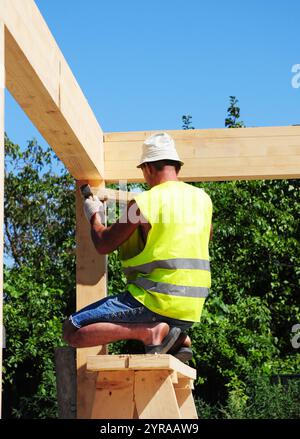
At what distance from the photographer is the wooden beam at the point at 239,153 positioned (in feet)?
16.2

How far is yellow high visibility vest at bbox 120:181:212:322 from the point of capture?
3490mm

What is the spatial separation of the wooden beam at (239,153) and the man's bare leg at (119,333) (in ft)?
5.59

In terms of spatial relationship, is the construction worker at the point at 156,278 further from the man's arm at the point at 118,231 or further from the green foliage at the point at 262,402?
the green foliage at the point at 262,402

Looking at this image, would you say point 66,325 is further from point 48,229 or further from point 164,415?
point 48,229

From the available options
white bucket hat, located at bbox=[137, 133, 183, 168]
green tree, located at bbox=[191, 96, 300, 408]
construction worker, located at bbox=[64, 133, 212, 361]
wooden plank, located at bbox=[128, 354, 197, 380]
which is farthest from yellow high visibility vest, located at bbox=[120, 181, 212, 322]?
green tree, located at bbox=[191, 96, 300, 408]

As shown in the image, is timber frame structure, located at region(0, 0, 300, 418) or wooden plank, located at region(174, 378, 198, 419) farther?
timber frame structure, located at region(0, 0, 300, 418)

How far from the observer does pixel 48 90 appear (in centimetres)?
351

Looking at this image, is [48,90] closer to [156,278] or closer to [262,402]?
[156,278]

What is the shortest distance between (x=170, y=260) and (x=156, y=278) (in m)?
0.10

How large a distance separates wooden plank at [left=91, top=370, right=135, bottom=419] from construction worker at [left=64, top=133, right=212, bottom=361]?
166 millimetres

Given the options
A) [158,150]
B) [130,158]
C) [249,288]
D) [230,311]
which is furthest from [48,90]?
[249,288]

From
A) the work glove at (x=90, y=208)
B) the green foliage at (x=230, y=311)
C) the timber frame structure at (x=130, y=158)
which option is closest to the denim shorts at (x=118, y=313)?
the work glove at (x=90, y=208)

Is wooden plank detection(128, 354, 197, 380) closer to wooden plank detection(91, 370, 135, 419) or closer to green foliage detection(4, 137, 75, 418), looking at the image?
wooden plank detection(91, 370, 135, 419)

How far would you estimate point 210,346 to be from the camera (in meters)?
7.73
